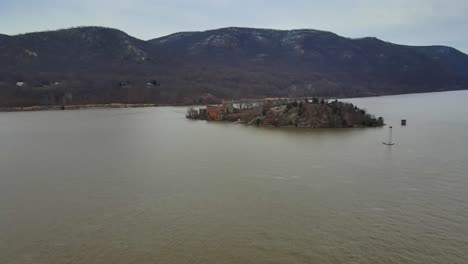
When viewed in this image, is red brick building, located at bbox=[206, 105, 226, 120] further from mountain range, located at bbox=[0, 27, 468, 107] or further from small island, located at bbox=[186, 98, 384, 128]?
Result: mountain range, located at bbox=[0, 27, 468, 107]

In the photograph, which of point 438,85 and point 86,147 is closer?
point 86,147

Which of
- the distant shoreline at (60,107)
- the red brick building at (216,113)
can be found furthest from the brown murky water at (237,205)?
the distant shoreline at (60,107)

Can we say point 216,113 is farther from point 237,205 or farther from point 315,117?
point 237,205

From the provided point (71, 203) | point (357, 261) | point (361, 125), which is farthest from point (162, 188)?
point (361, 125)

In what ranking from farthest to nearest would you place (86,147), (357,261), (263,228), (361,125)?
(361,125) → (86,147) → (263,228) → (357,261)

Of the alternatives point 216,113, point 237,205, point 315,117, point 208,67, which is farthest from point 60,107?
point 237,205

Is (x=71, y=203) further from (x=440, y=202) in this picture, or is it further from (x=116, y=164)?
(x=440, y=202)

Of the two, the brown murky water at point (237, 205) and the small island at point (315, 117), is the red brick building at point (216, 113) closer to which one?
the small island at point (315, 117)

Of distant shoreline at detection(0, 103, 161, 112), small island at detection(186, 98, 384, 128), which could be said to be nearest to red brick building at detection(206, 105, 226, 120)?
small island at detection(186, 98, 384, 128)
